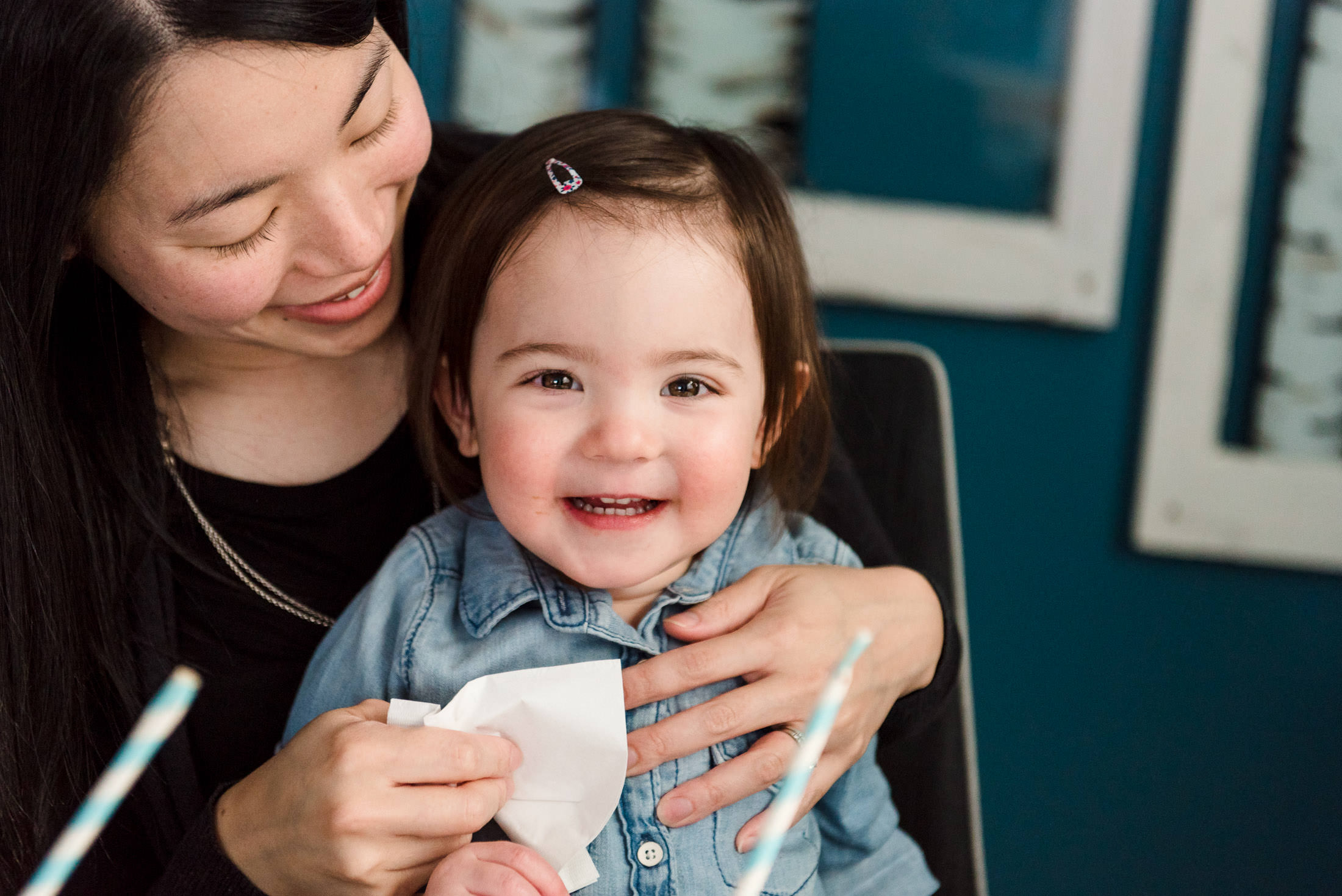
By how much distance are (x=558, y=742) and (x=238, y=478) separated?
1.58 ft

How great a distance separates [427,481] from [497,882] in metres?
0.50

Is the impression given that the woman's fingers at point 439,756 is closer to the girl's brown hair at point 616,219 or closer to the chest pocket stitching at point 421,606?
the chest pocket stitching at point 421,606

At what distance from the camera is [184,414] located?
113 centimetres

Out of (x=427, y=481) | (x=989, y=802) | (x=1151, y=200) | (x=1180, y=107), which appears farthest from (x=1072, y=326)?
(x=427, y=481)

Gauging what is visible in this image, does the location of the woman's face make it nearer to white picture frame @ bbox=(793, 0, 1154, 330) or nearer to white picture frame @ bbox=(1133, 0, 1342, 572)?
white picture frame @ bbox=(793, 0, 1154, 330)

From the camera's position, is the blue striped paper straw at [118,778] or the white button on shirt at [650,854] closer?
the blue striped paper straw at [118,778]

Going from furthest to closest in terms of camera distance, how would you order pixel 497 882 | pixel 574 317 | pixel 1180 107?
pixel 1180 107
pixel 574 317
pixel 497 882

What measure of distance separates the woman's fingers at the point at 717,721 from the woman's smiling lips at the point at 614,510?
113mm

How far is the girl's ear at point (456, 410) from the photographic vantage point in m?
0.98

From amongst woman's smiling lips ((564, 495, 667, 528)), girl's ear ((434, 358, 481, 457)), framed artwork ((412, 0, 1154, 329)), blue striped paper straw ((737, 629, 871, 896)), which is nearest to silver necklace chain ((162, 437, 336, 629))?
girl's ear ((434, 358, 481, 457))

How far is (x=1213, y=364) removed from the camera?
181 centimetres

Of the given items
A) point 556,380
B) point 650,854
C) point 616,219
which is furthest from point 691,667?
point 616,219

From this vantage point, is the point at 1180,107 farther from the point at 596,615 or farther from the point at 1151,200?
the point at 596,615

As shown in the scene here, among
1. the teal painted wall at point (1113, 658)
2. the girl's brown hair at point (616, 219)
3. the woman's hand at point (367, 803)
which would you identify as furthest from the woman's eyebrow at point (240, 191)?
the teal painted wall at point (1113, 658)
